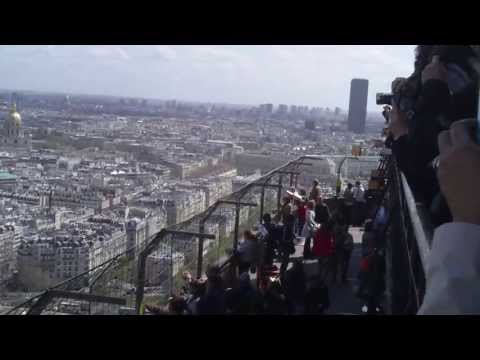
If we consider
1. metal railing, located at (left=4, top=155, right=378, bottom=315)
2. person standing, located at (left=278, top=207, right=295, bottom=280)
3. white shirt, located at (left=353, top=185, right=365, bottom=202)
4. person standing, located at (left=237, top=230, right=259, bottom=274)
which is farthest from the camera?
white shirt, located at (left=353, top=185, right=365, bottom=202)

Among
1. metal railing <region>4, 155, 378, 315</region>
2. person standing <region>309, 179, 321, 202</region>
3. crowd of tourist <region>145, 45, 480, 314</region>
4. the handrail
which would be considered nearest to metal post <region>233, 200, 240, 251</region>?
metal railing <region>4, 155, 378, 315</region>

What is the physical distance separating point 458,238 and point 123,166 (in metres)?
14.1

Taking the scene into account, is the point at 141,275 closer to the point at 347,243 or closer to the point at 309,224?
the point at 347,243

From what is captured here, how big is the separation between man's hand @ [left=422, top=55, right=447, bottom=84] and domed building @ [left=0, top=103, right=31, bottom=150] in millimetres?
11924

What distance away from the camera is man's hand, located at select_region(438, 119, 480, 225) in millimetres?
752

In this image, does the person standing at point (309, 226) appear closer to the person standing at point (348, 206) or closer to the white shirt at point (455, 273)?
the person standing at point (348, 206)

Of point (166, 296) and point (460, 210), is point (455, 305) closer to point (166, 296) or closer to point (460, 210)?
point (460, 210)

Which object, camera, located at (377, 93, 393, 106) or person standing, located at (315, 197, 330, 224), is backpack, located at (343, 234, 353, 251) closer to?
person standing, located at (315, 197, 330, 224)

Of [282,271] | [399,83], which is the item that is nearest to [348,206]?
[282,271]

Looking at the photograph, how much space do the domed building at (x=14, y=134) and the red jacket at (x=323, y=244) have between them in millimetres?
9136

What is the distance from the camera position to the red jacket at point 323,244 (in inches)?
201

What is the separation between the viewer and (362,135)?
36.8 ft
